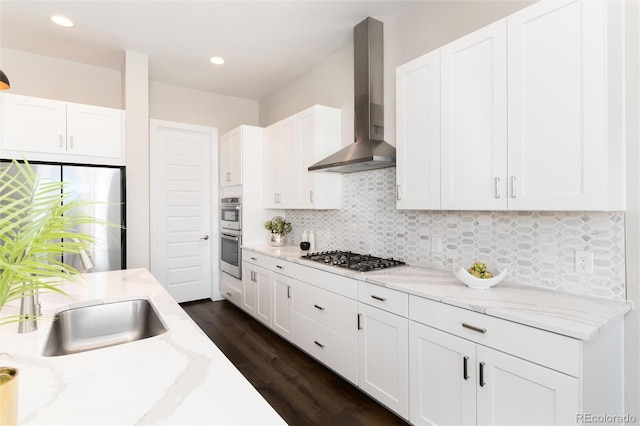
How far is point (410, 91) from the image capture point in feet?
7.32

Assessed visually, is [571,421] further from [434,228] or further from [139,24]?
[139,24]

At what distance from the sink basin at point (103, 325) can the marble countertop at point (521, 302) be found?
1302 millimetres

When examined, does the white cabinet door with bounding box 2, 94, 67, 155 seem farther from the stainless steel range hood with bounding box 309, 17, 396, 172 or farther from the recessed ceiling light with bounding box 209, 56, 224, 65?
the stainless steel range hood with bounding box 309, 17, 396, 172

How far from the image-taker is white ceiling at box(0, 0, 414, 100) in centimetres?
273

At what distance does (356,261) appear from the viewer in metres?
2.76

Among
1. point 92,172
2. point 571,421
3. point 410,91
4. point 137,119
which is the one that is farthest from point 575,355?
point 137,119

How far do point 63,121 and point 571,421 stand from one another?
4.19 metres

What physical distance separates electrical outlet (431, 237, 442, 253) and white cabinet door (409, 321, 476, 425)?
28.9 inches

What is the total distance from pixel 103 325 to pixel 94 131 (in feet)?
7.79

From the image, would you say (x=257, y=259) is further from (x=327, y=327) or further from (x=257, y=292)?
(x=327, y=327)

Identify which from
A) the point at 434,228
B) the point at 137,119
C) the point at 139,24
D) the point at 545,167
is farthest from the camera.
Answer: the point at 137,119

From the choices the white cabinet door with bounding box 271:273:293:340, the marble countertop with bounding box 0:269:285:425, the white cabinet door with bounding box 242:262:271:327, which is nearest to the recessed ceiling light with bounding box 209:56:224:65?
the white cabinet door with bounding box 242:262:271:327

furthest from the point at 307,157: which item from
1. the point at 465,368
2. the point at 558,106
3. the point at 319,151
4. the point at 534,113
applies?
the point at 465,368

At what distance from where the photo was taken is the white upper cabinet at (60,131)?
2900 millimetres
